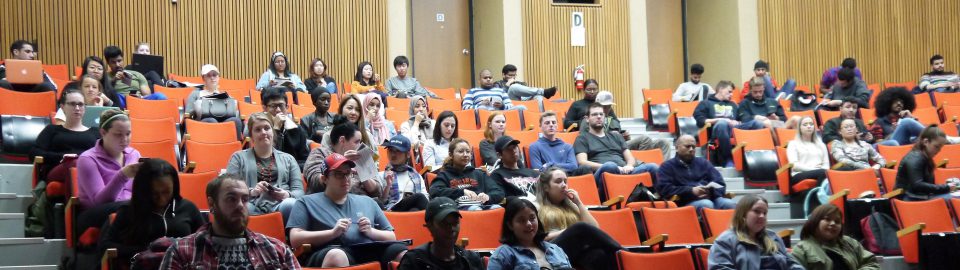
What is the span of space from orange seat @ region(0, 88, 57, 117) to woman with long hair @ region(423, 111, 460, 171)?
2428 millimetres

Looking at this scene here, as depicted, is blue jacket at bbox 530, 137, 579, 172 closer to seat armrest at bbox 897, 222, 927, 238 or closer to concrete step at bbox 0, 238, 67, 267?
seat armrest at bbox 897, 222, 927, 238

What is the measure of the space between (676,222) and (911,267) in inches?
58.2

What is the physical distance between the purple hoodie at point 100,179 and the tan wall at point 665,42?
31.0ft

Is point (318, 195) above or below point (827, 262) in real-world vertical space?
above

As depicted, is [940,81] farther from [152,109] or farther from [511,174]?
[152,109]

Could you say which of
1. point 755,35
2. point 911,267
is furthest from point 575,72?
point 911,267

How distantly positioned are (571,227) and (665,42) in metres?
9.03

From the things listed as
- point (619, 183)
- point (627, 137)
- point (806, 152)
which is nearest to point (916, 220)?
point (806, 152)

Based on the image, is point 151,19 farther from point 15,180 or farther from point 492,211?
point 492,211

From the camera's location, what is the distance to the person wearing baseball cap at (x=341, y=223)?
4781 millimetres

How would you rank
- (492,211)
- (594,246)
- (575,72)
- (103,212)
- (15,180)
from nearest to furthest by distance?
(103,212) → (594,246) → (492,211) → (15,180) → (575,72)

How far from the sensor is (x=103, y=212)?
4879 mm

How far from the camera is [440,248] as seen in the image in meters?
4.42

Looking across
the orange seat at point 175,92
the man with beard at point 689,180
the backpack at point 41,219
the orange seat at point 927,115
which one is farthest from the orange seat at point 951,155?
the backpack at point 41,219
